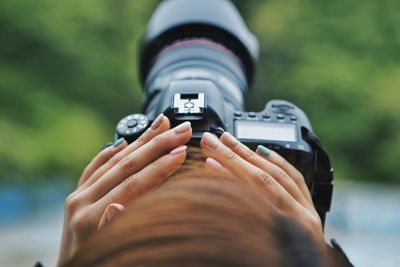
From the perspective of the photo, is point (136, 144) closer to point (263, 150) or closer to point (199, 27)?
point (263, 150)

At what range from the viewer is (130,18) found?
406cm

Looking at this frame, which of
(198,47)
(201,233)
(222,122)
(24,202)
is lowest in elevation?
(201,233)

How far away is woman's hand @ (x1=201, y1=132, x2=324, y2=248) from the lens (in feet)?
2.12

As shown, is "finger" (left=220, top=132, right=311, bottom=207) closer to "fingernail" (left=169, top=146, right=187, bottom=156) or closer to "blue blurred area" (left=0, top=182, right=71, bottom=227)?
"fingernail" (left=169, top=146, right=187, bottom=156)

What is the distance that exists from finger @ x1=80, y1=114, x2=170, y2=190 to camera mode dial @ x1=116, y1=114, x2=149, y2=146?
0.05 m

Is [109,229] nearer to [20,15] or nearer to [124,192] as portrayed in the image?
[124,192]

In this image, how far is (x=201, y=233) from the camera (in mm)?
432

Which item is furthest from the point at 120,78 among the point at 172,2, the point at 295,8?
the point at 172,2

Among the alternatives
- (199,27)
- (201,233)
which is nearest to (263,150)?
(201,233)

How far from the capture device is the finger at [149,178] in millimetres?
643

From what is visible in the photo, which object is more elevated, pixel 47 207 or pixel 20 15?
pixel 20 15

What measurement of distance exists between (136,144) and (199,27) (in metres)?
0.43

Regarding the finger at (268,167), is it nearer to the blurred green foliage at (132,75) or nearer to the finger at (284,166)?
the finger at (284,166)

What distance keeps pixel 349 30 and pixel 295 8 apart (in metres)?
0.40
